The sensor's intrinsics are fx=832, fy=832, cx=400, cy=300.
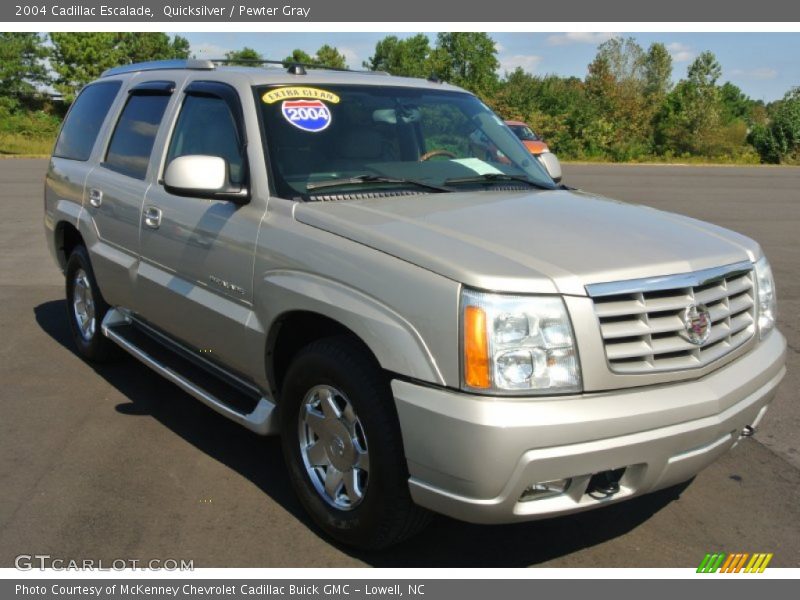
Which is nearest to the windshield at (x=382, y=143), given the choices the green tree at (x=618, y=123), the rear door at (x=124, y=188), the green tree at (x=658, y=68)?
the rear door at (x=124, y=188)

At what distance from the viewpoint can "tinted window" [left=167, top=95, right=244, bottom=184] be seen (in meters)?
4.21

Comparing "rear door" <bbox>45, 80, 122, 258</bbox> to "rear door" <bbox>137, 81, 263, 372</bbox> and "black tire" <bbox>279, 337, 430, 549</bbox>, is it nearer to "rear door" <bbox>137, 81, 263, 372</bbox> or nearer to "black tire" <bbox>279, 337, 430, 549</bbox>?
"rear door" <bbox>137, 81, 263, 372</bbox>

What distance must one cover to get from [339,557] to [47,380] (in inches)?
125

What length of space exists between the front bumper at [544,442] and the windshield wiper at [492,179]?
1.54m

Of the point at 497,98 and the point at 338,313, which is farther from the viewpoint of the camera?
the point at 497,98

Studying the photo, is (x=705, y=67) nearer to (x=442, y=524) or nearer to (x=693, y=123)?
(x=693, y=123)

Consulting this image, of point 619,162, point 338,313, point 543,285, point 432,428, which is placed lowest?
point 619,162

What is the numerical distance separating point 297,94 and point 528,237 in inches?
63.2

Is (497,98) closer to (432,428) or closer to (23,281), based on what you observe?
(23,281)

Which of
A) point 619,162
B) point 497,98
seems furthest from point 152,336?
point 497,98

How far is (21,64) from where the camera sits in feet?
184

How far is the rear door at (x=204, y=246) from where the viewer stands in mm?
3918
